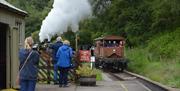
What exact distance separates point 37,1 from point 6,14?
235 ft

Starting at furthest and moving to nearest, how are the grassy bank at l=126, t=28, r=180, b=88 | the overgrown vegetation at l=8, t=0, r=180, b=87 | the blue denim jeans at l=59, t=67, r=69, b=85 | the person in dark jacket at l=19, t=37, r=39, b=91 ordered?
the overgrown vegetation at l=8, t=0, r=180, b=87 < the grassy bank at l=126, t=28, r=180, b=88 < the blue denim jeans at l=59, t=67, r=69, b=85 < the person in dark jacket at l=19, t=37, r=39, b=91

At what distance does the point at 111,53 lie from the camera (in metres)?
40.7

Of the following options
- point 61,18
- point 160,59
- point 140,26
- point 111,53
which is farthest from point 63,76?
point 140,26

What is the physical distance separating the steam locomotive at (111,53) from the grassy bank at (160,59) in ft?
3.15

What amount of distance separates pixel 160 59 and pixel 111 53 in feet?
20.9

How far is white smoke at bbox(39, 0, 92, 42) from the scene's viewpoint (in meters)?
32.4

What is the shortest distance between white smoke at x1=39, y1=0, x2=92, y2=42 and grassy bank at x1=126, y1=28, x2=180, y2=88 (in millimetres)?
5387

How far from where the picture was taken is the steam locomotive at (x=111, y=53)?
130 feet

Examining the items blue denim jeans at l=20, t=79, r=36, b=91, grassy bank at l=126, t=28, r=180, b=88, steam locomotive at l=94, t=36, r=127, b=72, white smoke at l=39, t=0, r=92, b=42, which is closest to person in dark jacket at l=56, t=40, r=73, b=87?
grassy bank at l=126, t=28, r=180, b=88

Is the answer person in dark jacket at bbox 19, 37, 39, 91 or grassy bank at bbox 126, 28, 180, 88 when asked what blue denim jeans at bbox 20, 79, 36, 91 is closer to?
person in dark jacket at bbox 19, 37, 39, 91

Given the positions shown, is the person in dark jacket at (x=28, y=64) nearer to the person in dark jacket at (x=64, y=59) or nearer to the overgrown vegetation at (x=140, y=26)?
the person in dark jacket at (x=64, y=59)

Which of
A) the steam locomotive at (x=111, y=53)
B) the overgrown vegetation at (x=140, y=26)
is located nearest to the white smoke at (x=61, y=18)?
the overgrown vegetation at (x=140, y=26)

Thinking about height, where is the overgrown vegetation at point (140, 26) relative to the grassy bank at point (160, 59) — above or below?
above

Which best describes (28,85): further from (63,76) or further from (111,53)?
(111,53)
